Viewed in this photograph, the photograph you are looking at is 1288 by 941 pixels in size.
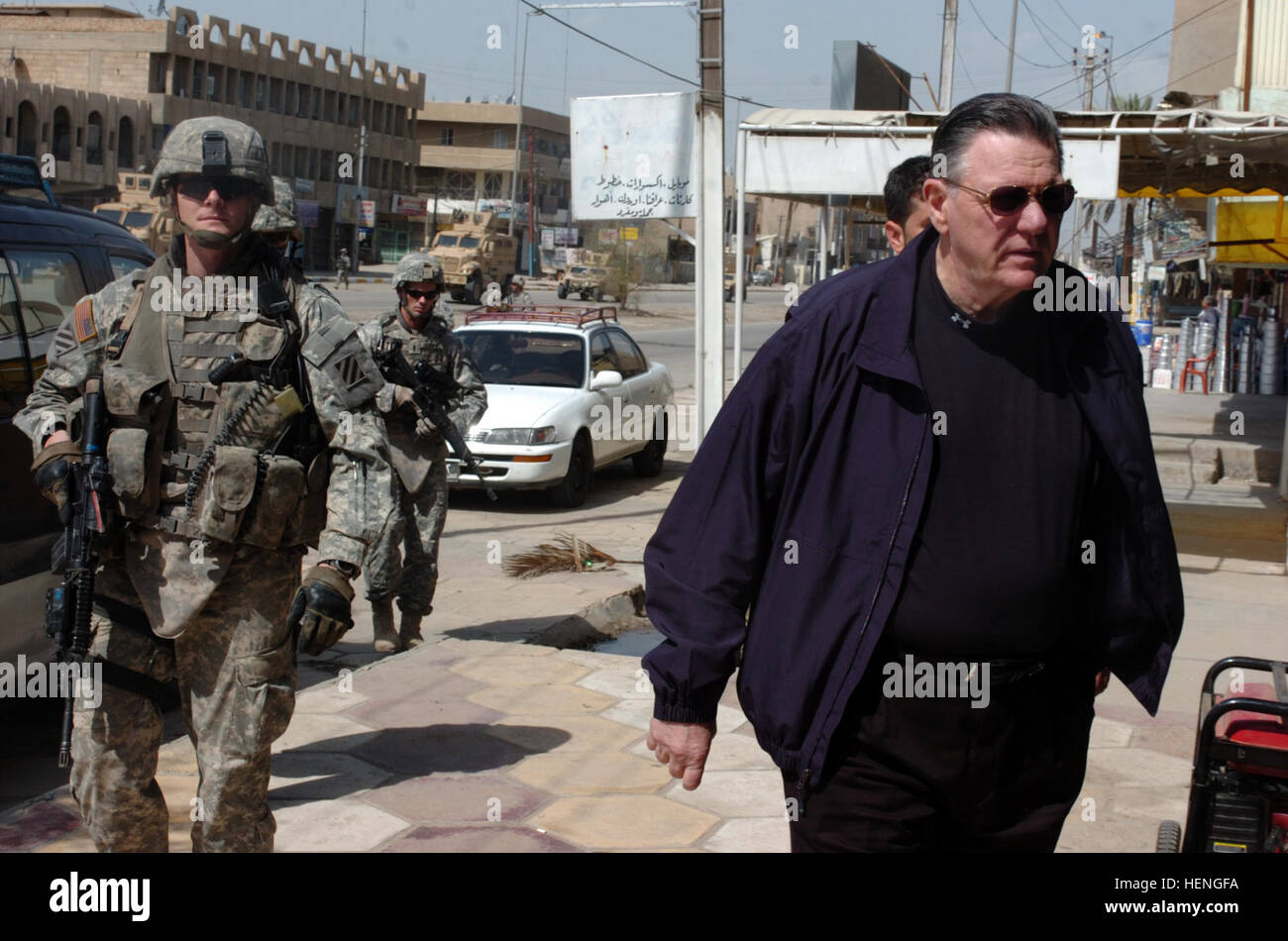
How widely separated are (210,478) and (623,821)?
1895 mm

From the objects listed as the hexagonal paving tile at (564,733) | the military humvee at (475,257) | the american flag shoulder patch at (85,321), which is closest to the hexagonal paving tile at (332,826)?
the hexagonal paving tile at (564,733)

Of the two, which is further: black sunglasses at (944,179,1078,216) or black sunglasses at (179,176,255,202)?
black sunglasses at (179,176,255,202)

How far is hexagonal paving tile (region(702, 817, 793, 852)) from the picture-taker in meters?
4.27

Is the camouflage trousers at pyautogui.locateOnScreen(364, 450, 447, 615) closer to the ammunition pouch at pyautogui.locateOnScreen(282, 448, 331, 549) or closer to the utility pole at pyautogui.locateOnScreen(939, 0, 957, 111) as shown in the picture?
the ammunition pouch at pyautogui.locateOnScreen(282, 448, 331, 549)

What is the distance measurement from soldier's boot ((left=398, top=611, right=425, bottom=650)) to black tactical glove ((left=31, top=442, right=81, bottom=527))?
354 centimetres

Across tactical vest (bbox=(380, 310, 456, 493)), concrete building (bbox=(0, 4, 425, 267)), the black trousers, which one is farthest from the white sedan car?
concrete building (bbox=(0, 4, 425, 267))

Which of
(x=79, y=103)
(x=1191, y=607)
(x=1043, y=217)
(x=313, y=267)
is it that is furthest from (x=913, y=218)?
(x=313, y=267)

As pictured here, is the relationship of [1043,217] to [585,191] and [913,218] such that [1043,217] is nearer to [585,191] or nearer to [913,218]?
[913,218]

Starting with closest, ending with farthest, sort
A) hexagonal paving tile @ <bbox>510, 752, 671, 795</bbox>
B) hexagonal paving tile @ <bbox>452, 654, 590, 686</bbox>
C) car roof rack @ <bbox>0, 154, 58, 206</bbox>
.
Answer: hexagonal paving tile @ <bbox>510, 752, 671, 795</bbox> < car roof rack @ <bbox>0, 154, 58, 206</bbox> < hexagonal paving tile @ <bbox>452, 654, 590, 686</bbox>

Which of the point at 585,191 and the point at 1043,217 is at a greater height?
the point at 585,191

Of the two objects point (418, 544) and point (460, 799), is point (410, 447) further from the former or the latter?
point (460, 799)
